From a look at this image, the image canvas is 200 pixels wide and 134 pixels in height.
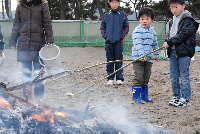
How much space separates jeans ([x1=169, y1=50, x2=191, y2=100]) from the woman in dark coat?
210 cm

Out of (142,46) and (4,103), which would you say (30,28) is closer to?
(4,103)

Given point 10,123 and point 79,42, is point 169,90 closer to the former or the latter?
point 10,123

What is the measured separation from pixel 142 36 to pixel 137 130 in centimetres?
185

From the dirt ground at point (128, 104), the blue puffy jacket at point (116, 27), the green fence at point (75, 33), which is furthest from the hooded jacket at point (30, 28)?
the green fence at point (75, 33)

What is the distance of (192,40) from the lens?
3.95 metres

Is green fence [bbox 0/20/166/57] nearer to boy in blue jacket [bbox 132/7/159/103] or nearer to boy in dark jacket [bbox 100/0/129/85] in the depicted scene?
boy in dark jacket [bbox 100/0/129/85]

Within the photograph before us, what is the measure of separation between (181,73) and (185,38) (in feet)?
1.86

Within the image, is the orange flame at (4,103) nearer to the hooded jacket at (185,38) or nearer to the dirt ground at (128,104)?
the dirt ground at (128,104)

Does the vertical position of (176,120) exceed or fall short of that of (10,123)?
it falls short

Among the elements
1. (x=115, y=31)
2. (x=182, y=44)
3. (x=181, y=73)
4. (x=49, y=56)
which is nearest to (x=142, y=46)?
(x=182, y=44)

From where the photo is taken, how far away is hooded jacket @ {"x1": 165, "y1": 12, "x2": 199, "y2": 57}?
386 centimetres

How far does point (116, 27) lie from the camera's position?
566 cm

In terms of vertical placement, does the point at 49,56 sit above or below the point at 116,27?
below

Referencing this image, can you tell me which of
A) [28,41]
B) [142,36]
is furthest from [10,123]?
[142,36]
